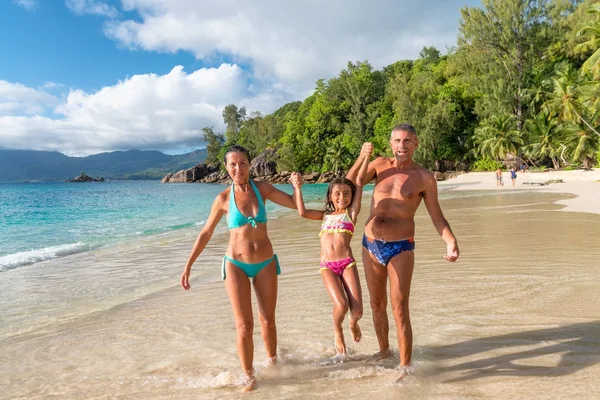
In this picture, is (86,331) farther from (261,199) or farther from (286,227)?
(286,227)

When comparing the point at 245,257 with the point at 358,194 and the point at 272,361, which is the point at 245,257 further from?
the point at 358,194

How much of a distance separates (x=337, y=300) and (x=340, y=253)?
1.52ft

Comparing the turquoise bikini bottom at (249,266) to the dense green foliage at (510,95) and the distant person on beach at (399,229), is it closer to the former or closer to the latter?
the distant person on beach at (399,229)

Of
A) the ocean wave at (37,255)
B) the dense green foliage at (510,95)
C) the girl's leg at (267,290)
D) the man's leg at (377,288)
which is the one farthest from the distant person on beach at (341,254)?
the dense green foliage at (510,95)

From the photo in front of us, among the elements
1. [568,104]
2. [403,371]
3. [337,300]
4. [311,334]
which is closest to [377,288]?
[337,300]

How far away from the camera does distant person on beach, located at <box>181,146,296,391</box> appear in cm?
381

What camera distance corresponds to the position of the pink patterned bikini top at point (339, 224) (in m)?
4.27

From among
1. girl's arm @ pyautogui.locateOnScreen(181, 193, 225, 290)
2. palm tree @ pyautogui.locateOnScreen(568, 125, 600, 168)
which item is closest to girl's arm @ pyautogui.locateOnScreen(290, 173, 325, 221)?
girl's arm @ pyautogui.locateOnScreen(181, 193, 225, 290)

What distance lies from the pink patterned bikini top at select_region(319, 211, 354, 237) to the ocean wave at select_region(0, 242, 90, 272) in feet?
35.1

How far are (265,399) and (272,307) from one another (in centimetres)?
78

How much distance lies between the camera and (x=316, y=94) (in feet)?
307

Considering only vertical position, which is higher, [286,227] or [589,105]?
[589,105]

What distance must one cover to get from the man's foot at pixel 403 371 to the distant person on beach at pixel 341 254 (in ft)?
1.74

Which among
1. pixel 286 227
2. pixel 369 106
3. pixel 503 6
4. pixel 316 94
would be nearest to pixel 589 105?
pixel 503 6
